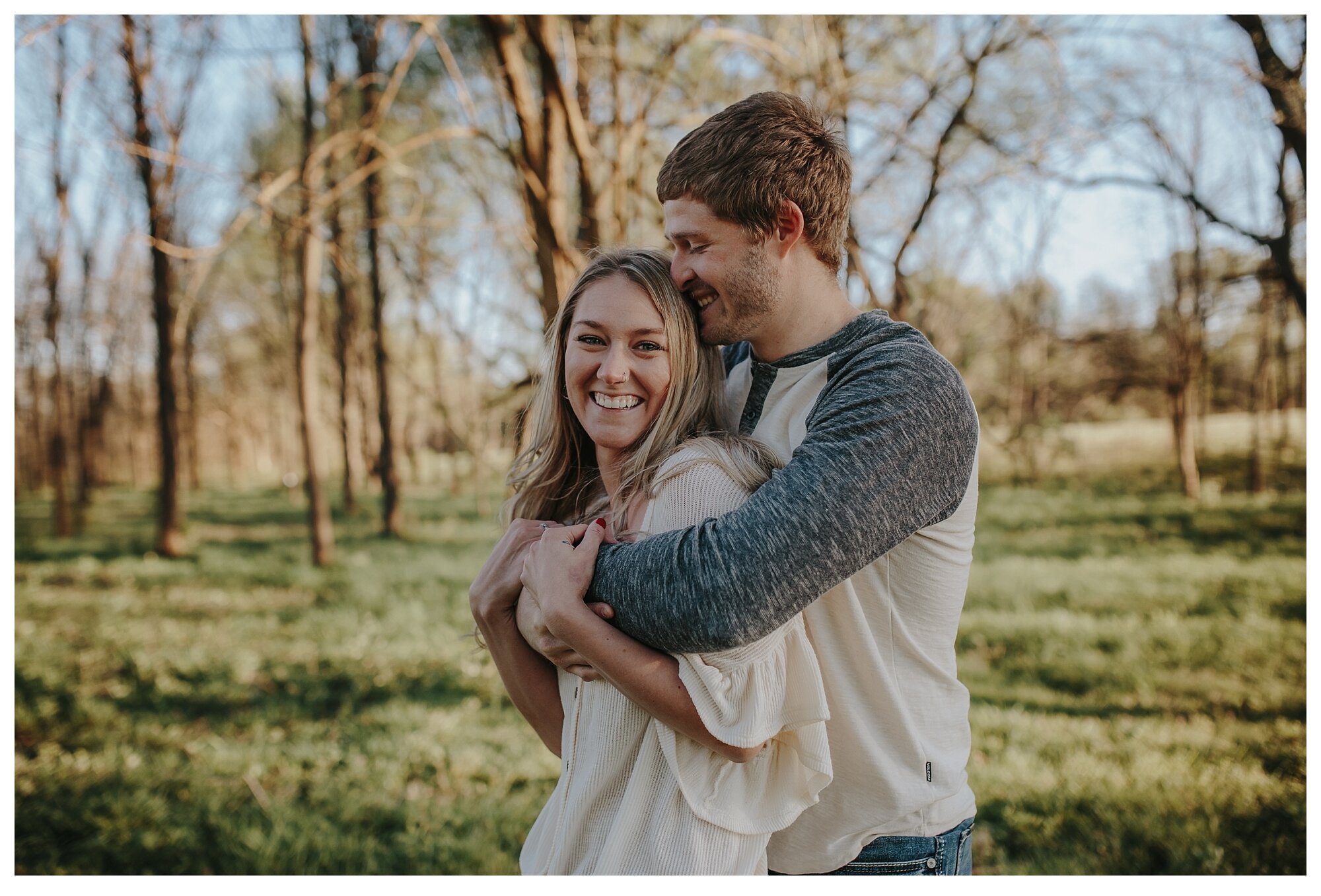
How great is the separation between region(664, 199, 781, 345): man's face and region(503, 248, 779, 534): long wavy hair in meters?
0.04

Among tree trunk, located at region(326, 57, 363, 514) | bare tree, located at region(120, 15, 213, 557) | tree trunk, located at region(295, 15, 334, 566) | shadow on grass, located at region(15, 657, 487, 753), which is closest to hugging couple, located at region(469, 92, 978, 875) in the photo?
shadow on grass, located at region(15, 657, 487, 753)

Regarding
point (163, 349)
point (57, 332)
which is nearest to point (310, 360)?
point (163, 349)

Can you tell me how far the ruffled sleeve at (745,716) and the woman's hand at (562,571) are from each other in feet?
0.35

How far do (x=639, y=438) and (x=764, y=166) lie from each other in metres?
0.52

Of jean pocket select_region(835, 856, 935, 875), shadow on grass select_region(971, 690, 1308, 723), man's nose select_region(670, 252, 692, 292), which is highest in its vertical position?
man's nose select_region(670, 252, 692, 292)

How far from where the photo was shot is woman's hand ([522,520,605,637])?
1269 mm

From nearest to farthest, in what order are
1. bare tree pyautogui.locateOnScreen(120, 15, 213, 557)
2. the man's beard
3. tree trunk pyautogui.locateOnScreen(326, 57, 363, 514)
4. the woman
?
the woman → the man's beard → bare tree pyautogui.locateOnScreen(120, 15, 213, 557) → tree trunk pyautogui.locateOnScreen(326, 57, 363, 514)

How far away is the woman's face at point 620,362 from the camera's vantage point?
1.50m

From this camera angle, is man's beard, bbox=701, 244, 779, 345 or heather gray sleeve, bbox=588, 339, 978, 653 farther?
man's beard, bbox=701, 244, 779, 345

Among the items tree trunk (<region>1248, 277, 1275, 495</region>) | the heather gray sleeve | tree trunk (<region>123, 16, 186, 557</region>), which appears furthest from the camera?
tree trunk (<region>1248, 277, 1275, 495</region>)

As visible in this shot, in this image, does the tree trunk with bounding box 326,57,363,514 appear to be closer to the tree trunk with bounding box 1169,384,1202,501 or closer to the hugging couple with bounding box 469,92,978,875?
the tree trunk with bounding box 1169,384,1202,501

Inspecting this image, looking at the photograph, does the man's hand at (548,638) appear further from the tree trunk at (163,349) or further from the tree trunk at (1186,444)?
the tree trunk at (1186,444)

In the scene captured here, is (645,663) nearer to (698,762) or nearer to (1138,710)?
(698,762)
